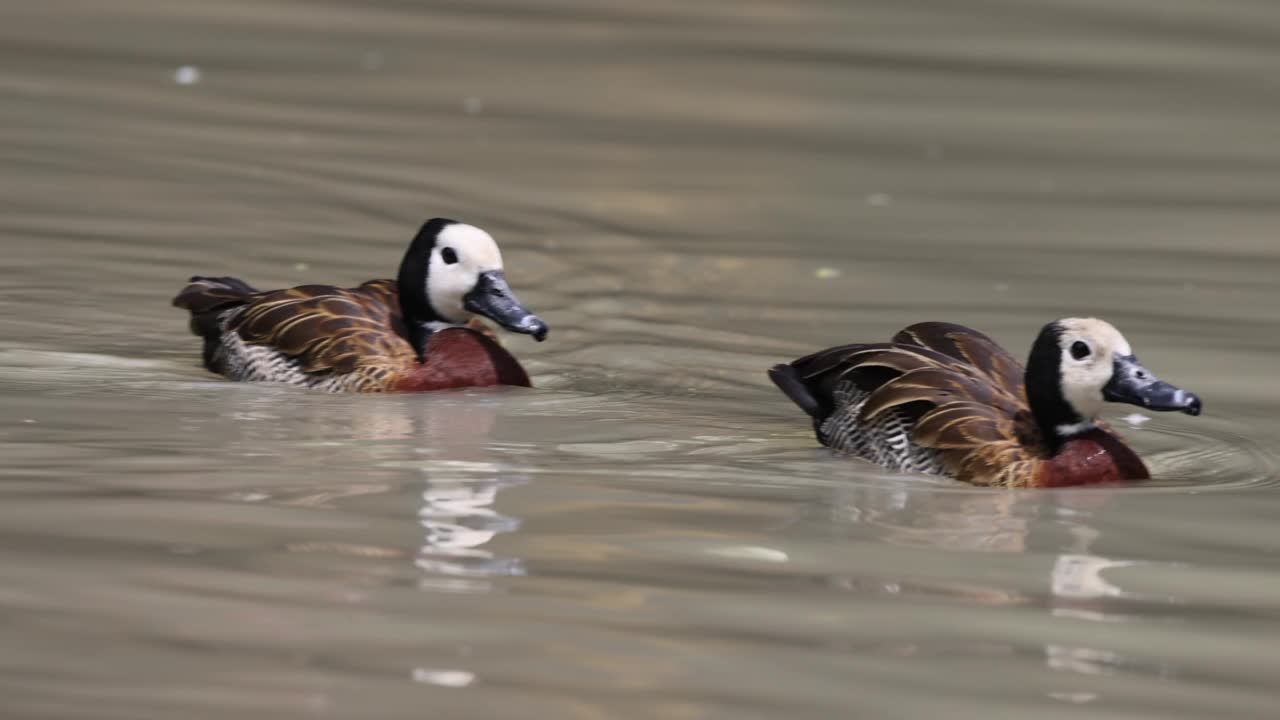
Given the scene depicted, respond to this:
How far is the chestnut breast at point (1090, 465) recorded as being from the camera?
28.6ft

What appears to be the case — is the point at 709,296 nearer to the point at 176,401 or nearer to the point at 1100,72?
the point at 176,401

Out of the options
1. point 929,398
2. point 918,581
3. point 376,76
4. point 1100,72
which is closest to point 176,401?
point 929,398

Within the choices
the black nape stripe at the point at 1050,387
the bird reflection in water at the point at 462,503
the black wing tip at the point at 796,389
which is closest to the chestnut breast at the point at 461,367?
the bird reflection in water at the point at 462,503

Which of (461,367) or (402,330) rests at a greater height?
(402,330)

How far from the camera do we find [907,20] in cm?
1902

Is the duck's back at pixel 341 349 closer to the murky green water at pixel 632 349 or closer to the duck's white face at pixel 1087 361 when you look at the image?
the murky green water at pixel 632 349

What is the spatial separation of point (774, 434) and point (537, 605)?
332 cm

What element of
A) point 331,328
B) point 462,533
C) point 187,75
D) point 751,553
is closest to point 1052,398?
point 751,553

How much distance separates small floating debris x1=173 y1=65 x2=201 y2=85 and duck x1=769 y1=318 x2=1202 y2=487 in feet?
29.9

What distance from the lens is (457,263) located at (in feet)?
34.6

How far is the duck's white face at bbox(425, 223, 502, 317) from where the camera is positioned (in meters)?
10.5

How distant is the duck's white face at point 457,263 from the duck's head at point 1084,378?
274 cm

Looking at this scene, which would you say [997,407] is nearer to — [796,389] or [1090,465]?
[1090,465]

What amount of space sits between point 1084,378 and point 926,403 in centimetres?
67
